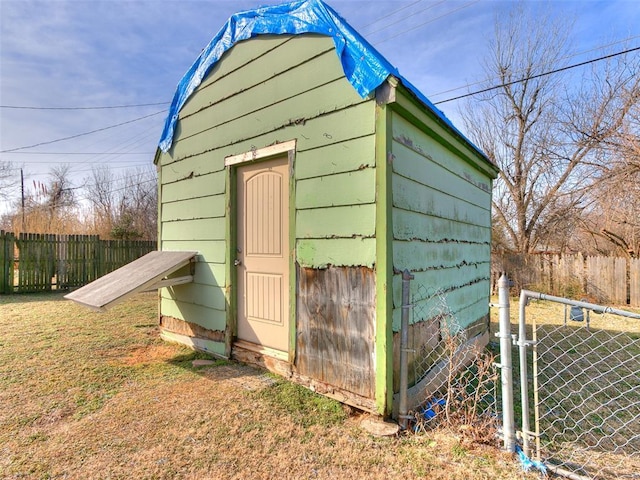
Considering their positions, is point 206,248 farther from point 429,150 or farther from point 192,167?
point 429,150

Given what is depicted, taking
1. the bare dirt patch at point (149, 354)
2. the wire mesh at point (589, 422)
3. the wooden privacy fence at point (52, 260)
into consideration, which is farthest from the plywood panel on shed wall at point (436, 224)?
the wooden privacy fence at point (52, 260)

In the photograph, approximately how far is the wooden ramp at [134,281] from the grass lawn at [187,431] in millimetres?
763

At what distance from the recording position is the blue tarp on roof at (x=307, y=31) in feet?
7.85

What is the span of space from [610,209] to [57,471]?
13921 mm

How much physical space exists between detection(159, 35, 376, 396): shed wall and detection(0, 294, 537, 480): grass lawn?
1.45 ft

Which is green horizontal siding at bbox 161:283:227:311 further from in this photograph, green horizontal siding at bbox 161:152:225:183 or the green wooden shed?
green horizontal siding at bbox 161:152:225:183

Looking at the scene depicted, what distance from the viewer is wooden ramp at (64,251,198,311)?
10.7 feet

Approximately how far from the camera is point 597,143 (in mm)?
10539

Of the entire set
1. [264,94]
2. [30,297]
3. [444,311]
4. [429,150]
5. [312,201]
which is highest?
[264,94]

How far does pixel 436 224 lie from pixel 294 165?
4.91ft

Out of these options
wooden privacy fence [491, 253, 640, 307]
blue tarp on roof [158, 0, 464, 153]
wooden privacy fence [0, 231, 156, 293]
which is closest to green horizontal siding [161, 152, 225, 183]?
blue tarp on roof [158, 0, 464, 153]

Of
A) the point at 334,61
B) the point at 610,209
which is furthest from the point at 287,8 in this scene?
the point at 610,209

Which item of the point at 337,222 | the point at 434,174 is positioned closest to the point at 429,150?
the point at 434,174

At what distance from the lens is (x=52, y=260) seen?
9516mm
